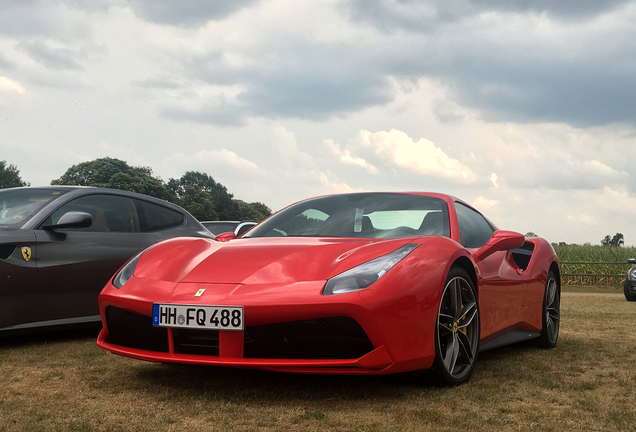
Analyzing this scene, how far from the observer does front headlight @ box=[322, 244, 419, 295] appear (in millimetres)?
3328

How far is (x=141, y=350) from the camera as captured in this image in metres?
3.63

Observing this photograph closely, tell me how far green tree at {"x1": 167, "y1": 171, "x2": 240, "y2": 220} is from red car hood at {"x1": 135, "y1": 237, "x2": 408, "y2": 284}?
269ft

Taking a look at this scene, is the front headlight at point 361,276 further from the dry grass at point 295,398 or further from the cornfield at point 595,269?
the cornfield at point 595,269

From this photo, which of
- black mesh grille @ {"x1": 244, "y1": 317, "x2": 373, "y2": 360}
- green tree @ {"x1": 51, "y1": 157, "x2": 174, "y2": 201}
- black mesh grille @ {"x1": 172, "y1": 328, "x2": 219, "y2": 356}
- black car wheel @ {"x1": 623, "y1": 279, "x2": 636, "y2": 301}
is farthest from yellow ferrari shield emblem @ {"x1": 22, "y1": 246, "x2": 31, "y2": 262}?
green tree @ {"x1": 51, "y1": 157, "x2": 174, "y2": 201}

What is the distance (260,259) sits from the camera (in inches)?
145

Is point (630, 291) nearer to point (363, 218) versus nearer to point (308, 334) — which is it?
point (363, 218)

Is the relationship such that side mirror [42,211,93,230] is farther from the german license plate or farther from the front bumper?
the german license plate

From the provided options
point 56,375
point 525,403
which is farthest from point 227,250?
point 525,403

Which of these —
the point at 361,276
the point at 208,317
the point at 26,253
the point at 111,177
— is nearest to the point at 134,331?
the point at 208,317

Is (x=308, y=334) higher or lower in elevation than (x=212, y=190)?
lower

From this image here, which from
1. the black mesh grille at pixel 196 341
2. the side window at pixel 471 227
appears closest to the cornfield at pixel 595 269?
the side window at pixel 471 227

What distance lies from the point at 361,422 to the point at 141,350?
52.4 inches

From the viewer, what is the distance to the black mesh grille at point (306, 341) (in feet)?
10.9

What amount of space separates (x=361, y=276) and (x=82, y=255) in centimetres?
309
